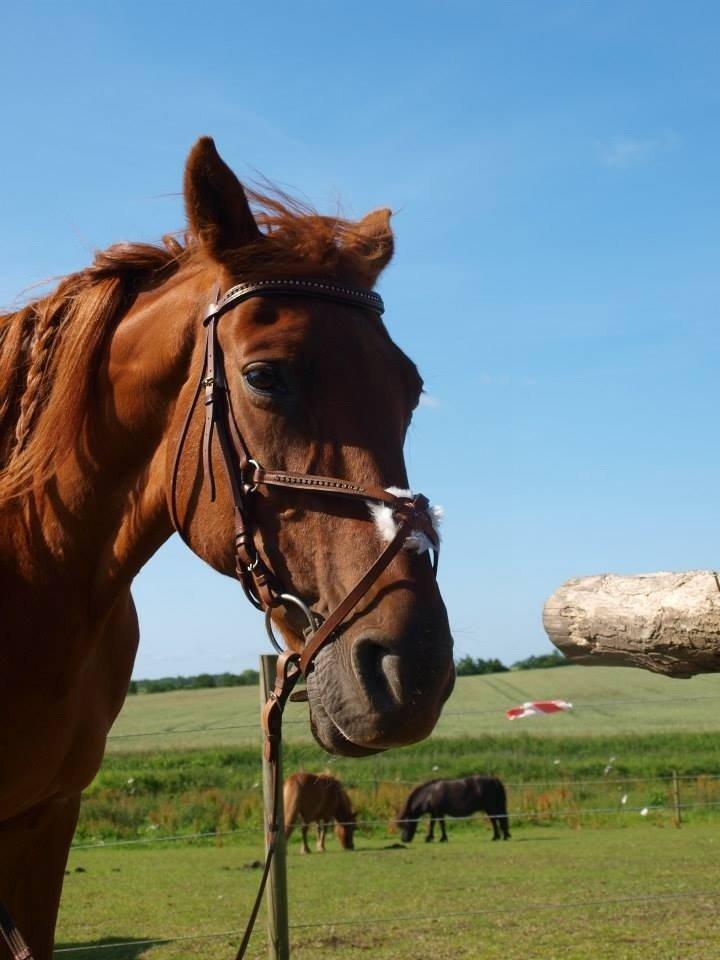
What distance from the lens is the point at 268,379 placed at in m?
2.44

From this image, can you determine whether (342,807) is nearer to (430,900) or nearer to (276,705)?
(430,900)

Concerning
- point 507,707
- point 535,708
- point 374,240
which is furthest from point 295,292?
point 507,707

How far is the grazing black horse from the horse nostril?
19.1 meters

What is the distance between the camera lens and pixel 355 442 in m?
Answer: 2.31

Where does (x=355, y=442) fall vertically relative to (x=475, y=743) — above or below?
above

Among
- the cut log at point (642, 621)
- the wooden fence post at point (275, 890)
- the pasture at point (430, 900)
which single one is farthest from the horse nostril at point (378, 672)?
the pasture at point (430, 900)

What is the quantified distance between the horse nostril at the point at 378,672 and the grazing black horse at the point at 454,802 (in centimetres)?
1909

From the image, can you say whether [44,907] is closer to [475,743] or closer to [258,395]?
[258,395]

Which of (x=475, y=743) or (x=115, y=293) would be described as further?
(x=475, y=743)

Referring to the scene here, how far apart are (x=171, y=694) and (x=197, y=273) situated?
166 feet

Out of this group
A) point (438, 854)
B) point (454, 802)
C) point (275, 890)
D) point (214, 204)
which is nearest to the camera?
point (214, 204)

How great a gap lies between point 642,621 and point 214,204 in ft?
6.08

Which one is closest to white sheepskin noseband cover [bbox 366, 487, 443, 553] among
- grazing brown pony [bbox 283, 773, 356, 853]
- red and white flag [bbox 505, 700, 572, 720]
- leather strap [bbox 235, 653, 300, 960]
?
leather strap [bbox 235, 653, 300, 960]

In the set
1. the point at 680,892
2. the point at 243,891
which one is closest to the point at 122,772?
the point at 243,891
